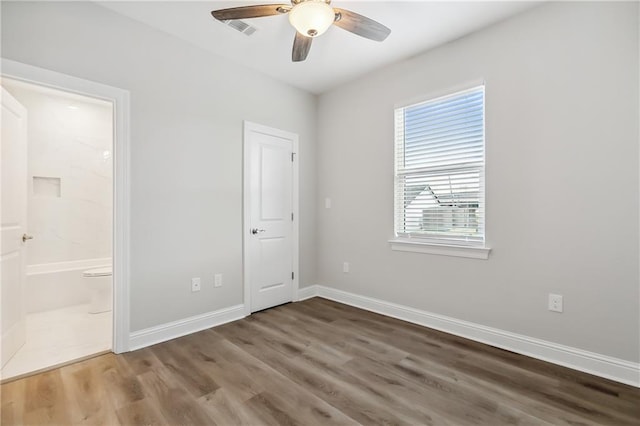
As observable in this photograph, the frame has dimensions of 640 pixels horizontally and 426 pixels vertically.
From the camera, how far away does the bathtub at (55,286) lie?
3.51 meters

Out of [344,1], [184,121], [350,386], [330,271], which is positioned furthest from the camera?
[330,271]

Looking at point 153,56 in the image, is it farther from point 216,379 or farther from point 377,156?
point 216,379

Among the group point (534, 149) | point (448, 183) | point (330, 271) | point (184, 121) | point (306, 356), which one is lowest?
point (306, 356)

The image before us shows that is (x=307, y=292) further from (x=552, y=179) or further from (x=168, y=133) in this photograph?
(x=552, y=179)

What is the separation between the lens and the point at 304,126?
4055mm

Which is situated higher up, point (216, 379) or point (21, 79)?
point (21, 79)

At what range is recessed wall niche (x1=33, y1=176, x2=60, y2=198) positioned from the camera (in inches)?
146

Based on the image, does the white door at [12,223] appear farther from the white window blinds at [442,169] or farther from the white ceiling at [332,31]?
the white window blinds at [442,169]

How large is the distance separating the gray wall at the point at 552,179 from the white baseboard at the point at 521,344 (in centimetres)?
6

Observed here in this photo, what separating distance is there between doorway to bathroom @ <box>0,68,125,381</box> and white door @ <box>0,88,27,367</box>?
1.54 feet

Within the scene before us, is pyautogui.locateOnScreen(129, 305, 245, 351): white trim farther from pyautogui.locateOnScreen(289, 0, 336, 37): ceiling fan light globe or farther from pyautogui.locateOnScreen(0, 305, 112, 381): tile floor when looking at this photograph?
pyautogui.locateOnScreen(289, 0, 336, 37): ceiling fan light globe

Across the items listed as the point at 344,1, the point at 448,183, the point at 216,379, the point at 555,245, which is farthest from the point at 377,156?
the point at 216,379

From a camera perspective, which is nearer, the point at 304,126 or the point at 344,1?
the point at 344,1

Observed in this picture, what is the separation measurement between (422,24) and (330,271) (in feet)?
9.50
